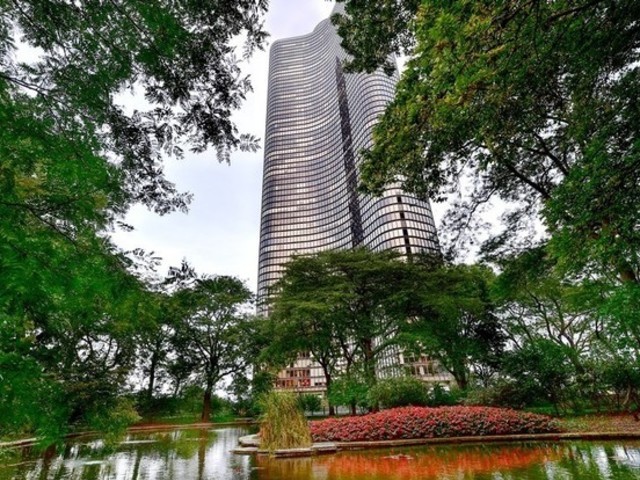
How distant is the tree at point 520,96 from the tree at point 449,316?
10213mm

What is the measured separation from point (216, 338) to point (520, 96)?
93.2ft

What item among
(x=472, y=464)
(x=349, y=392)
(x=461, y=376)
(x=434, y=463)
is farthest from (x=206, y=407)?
(x=472, y=464)

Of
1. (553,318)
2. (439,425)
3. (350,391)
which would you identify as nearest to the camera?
(439,425)

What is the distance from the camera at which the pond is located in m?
5.88

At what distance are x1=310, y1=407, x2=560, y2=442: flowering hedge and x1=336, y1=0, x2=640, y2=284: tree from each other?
556 cm

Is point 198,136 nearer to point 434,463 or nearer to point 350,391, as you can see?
point 434,463

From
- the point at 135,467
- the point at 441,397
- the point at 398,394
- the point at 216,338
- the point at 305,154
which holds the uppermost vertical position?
the point at 305,154

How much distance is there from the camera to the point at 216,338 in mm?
28703

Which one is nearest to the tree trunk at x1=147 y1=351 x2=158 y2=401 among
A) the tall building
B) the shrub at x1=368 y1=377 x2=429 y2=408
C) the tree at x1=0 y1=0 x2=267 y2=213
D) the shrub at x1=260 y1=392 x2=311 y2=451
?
the shrub at x1=368 y1=377 x2=429 y2=408

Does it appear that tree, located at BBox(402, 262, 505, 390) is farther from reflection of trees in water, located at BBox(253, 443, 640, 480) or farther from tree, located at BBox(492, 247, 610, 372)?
reflection of trees in water, located at BBox(253, 443, 640, 480)

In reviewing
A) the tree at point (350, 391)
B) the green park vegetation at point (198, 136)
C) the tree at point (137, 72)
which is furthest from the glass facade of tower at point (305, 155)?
the tree at point (137, 72)

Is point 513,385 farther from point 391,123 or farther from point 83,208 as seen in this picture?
point 83,208

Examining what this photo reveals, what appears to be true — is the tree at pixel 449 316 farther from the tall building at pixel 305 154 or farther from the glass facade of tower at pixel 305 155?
the tall building at pixel 305 154

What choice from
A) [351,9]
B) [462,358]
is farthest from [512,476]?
[462,358]
